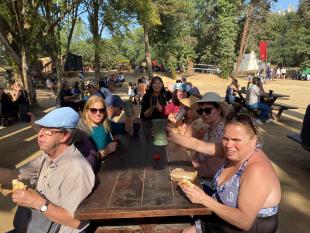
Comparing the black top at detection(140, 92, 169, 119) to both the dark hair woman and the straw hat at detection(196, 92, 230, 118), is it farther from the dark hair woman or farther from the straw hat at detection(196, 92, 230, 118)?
the straw hat at detection(196, 92, 230, 118)

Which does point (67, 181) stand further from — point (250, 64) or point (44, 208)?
point (250, 64)

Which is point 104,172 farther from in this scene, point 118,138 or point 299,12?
point 299,12

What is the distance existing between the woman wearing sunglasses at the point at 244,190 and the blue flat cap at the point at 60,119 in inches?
34.3

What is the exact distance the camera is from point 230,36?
34.9 meters

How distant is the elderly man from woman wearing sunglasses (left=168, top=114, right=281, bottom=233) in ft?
2.24

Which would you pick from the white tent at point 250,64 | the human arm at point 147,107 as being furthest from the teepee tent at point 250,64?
the human arm at point 147,107

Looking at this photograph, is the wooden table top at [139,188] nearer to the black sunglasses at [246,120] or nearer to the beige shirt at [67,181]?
the beige shirt at [67,181]

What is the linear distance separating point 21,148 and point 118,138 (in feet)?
15.1

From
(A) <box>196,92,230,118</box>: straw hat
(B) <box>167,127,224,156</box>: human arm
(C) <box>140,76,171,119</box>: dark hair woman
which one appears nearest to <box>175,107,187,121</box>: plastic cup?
(C) <box>140,76,171,119</box>: dark hair woman

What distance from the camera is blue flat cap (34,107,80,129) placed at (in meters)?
2.31

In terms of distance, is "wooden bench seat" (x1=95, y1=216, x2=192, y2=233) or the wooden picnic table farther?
"wooden bench seat" (x1=95, y1=216, x2=192, y2=233)

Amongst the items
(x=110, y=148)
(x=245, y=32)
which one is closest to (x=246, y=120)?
(x=110, y=148)

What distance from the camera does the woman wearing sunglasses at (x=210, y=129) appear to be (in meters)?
3.24

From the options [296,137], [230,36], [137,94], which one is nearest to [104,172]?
[296,137]
